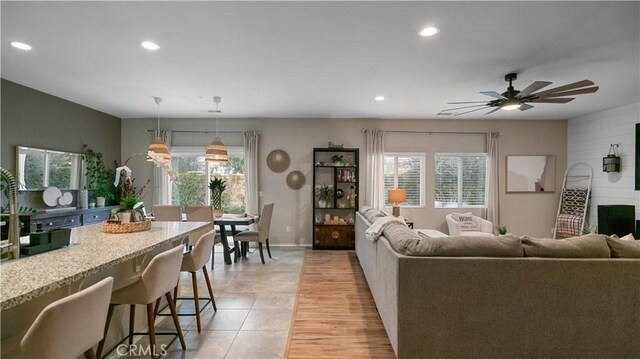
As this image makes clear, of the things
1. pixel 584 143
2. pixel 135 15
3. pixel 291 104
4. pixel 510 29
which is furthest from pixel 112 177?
pixel 584 143

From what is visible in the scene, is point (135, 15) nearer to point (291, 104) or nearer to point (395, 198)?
point (291, 104)

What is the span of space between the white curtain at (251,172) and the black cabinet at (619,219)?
579 cm

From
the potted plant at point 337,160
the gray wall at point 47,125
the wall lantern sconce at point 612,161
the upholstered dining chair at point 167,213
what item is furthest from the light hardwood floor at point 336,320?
the wall lantern sconce at point 612,161

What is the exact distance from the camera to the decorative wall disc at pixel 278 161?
6.06 m

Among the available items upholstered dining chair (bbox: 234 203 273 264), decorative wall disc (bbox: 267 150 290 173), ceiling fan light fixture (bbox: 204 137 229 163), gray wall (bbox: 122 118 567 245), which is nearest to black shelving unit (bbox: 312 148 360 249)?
gray wall (bbox: 122 118 567 245)

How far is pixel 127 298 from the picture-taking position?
1939 millimetres

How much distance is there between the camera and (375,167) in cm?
596

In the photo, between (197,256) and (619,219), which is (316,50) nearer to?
(197,256)

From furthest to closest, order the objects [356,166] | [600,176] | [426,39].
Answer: [356,166] < [600,176] < [426,39]

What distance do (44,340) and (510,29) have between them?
3495 mm

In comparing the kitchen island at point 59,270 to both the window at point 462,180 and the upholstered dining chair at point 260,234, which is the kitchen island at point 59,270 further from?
the window at point 462,180

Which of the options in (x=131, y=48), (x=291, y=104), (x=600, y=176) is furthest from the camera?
(x=600, y=176)

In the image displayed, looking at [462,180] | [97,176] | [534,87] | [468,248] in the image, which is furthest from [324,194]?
[97,176]

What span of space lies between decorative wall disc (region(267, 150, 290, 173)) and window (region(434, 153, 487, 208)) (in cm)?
307
